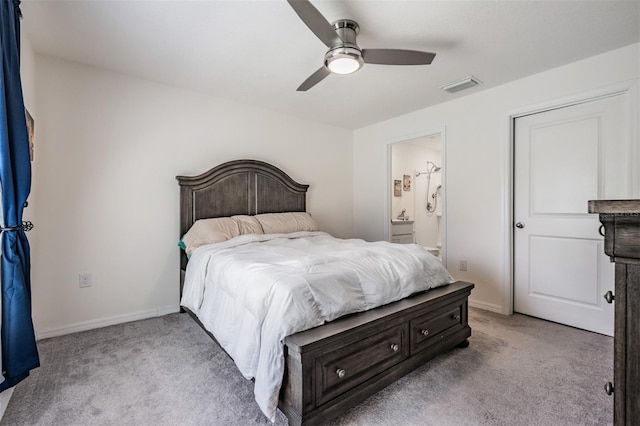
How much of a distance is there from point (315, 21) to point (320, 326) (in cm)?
167

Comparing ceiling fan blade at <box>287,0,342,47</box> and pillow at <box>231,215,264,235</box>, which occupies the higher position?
ceiling fan blade at <box>287,0,342,47</box>

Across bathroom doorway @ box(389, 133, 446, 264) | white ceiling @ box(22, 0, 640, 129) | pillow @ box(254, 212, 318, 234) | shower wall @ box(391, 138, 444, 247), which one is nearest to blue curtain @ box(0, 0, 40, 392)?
white ceiling @ box(22, 0, 640, 129)

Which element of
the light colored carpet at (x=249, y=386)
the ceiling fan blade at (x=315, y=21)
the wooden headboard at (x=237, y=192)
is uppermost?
the ceiling fan blade at (x=315, y=21)

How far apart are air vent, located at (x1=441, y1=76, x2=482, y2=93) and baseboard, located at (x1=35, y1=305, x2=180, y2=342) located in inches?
142

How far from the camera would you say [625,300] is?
2.57ft

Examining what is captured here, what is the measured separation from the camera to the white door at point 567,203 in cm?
252

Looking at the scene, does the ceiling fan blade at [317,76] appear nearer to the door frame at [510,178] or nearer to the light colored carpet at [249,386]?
the door frame at [510,178]

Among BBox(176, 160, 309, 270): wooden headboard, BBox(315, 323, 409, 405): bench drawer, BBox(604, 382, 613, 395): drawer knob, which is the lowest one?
BBox(315, 323, 409, 405): bench drawer

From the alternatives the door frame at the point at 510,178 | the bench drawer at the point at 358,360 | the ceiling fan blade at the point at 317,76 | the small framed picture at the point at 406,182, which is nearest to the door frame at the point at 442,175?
the door frame at the point at 510,178

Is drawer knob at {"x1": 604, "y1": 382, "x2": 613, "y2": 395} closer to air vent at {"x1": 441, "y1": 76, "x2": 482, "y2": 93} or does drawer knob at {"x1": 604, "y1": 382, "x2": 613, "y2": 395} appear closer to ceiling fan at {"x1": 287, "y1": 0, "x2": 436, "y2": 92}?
ceiling fan at {"x1": 287, "y1": 0, "x2": 436, "y2": 92}

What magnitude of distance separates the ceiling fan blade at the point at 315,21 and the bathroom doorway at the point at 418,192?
351 centimetres

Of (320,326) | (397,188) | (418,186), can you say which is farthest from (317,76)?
(418,186)

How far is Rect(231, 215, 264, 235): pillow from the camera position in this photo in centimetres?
317

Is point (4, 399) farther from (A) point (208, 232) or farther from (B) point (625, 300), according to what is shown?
(B) point (625, 300)
